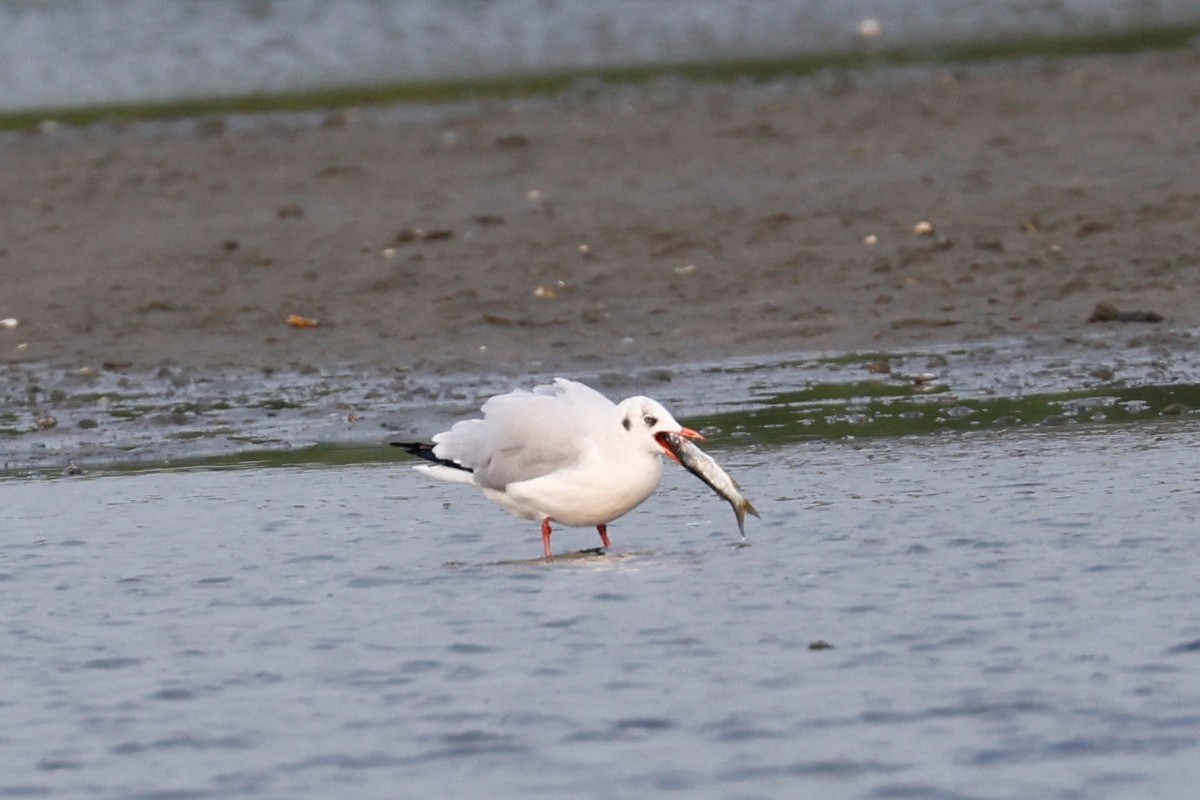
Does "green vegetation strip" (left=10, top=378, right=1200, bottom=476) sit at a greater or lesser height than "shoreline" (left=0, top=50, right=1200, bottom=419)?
lesser

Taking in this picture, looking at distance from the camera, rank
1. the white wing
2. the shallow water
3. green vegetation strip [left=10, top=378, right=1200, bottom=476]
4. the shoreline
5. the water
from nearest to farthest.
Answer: the shallow water < the white wing < green vegetation strip [left=10, top=378, right=1200, bottom=476] < the shoreline < the water

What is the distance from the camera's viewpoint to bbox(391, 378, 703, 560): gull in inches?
317

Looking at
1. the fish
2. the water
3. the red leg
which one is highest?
the water

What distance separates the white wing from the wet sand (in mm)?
3384

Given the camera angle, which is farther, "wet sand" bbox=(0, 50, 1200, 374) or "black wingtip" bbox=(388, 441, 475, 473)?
"wet sand" bbox=(0, 50, 1200, 374)

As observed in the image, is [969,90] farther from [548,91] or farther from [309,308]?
[309,308]

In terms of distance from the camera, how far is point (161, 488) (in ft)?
32.0

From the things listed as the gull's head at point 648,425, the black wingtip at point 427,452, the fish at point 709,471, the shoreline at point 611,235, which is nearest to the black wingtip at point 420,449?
the black wingtip at point 427,452

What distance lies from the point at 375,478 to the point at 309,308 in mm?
3884

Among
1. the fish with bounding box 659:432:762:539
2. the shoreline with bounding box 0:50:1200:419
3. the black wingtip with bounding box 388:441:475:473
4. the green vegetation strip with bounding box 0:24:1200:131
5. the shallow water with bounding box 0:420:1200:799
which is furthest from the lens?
the green vegetation strip with bounding box 0:24:1200:131

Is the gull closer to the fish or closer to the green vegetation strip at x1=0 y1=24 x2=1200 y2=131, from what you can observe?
the fish

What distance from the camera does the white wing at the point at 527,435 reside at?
27.1 feet

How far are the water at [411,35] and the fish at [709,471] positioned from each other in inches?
639

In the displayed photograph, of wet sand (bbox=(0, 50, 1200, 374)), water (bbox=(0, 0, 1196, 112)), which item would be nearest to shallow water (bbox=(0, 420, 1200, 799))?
wet sand (bbox=(0, 50, 1200, 374))
